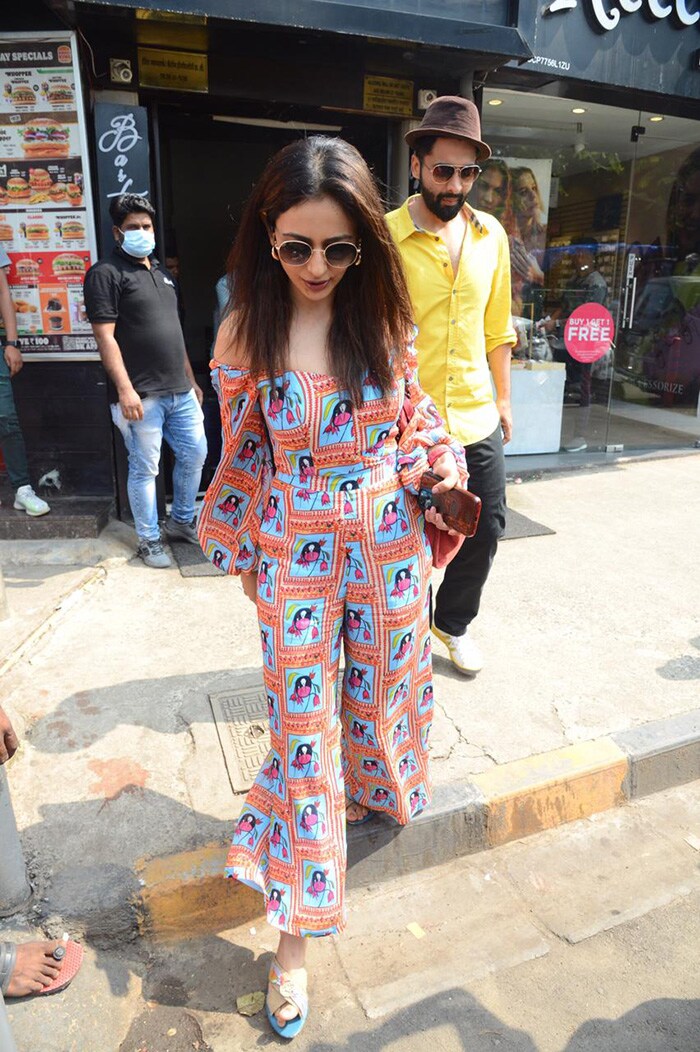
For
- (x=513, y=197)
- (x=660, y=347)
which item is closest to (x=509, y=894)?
(x=513, y=197)

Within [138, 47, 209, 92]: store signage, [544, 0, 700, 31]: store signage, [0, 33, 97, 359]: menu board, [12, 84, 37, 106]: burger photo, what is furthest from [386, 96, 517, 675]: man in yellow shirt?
[544, 0, 700, 31]: store signage

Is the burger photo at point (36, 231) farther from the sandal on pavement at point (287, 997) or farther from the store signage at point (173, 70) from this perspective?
the sandal on pavement at point (287, 997)

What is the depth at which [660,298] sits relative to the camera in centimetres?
839

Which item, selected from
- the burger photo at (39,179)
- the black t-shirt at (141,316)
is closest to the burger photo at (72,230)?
the burger photo at (39,179)

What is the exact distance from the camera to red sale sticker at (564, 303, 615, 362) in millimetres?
7504

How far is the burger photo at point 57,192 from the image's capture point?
475cm

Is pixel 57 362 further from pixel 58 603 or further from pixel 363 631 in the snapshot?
pixel 363 631

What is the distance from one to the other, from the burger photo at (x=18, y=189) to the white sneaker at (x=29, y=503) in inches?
71.0

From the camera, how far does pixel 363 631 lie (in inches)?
77.7

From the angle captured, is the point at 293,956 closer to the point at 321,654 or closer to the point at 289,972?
the point at 289,972

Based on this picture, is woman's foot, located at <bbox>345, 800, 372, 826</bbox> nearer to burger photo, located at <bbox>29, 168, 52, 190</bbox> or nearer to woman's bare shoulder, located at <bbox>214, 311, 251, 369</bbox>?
woman's bare shoulder, located at <bbox>214, 311, 251, 369</bbox>

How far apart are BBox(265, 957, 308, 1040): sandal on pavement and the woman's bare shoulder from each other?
1.56 m

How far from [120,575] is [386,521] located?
117 inches

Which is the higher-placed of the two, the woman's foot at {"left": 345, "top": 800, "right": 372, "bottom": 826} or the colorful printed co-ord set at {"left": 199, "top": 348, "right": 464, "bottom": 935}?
the colorful printed co-ord set at {"left": 199, "top": 348, "right": 464, "bottom": 935}
